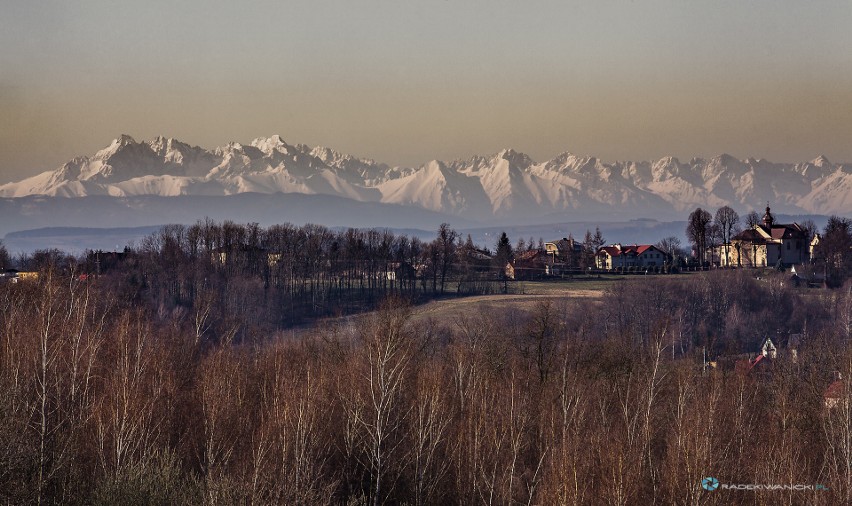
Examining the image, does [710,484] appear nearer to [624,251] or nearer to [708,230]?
[708,230]

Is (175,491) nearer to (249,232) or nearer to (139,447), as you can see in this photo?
(139,447)

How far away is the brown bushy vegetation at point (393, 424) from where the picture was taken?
25.4 metres

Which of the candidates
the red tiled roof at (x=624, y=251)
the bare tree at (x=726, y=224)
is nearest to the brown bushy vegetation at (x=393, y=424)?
the bare tree at (x=726, y=224)

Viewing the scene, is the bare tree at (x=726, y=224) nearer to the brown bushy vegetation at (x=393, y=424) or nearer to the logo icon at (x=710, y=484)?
the brown bushy vegetation at (x=393, y=424)

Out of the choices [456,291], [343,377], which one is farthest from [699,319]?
[343,377]

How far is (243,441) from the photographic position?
31594 millimetres

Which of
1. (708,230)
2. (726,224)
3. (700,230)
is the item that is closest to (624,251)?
(708,230)

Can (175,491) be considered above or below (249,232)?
below

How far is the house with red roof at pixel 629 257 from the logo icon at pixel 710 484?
373ft

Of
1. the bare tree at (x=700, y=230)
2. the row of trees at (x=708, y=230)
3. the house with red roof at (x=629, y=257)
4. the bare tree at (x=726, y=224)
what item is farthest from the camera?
the house with red roof at (x=629, y=257)

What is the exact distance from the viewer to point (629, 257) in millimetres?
140250

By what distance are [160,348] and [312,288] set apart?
54.1 metres

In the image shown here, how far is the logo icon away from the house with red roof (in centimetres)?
11358

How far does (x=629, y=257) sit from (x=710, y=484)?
383ft
